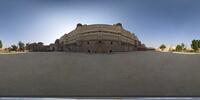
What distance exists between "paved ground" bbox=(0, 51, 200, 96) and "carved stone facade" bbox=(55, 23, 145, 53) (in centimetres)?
10

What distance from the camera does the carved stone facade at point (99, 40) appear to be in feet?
5.48

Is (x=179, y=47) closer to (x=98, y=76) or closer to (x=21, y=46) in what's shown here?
(x=98, y=76)

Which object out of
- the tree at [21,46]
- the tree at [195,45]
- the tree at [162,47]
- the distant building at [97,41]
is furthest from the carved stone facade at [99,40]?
the tree at [195,45]

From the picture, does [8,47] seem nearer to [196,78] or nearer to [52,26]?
[52,26]

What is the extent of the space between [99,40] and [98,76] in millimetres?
335

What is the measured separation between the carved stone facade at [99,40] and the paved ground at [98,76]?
10cm

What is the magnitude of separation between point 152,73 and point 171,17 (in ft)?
1.54

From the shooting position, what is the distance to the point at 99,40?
5.48ft

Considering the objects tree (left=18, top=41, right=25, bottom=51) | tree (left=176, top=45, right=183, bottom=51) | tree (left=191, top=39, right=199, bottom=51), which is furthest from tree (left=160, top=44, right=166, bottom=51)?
tree (left=18, top=41, right=25, bottom=51)

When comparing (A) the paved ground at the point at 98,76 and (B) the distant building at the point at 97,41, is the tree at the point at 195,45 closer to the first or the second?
(A) the paved ground at the point at 98,76

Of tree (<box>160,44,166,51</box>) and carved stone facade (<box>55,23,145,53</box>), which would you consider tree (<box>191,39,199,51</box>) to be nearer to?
tree (<box>160,44,166,51</box>)

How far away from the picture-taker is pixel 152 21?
1.72 metres

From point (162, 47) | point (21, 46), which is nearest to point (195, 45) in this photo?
point (162, 47)

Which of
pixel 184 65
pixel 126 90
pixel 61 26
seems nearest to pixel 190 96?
pixel 184 65
